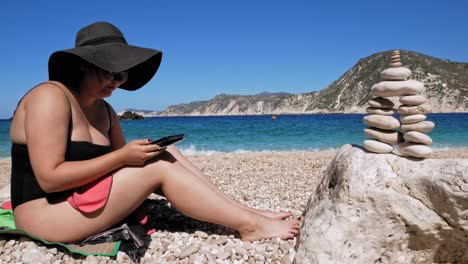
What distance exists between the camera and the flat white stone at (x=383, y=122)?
3162 mm

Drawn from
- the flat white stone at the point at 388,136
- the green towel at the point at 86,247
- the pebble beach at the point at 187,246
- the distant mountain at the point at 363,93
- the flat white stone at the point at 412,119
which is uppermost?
the distant mountain at the point at 363,93

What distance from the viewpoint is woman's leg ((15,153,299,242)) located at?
2.96m

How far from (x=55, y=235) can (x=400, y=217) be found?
291 centimetres

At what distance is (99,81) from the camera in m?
3.03

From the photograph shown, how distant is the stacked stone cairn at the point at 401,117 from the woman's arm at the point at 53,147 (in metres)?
2.21

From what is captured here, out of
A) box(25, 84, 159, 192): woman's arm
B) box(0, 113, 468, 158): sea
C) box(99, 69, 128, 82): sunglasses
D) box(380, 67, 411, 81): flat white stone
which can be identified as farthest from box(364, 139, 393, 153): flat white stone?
box(0, 113, 468, 158): sea

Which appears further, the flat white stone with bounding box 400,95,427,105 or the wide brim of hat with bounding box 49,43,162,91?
the flat white stone with bounding box 400,95,427,105

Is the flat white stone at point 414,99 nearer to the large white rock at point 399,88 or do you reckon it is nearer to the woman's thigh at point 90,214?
the large white rock at point 399,88

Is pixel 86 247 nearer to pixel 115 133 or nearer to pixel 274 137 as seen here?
pixel 115 133

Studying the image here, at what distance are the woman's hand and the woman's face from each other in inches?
22.1

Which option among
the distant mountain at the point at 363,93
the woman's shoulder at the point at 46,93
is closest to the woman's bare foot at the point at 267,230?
the woman's shoulder at the point at 46,93

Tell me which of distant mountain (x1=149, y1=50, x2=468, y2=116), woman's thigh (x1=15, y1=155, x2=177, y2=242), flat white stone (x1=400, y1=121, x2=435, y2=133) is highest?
distant mountain (x1=149, y1=50, x2=468, y2=116)

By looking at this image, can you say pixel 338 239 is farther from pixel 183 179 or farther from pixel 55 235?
pixel 55 235

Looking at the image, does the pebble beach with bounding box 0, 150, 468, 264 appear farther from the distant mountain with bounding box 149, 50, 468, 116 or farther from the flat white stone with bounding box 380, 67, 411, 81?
the distant mountain with bounding box 149, 50, 468, 116
